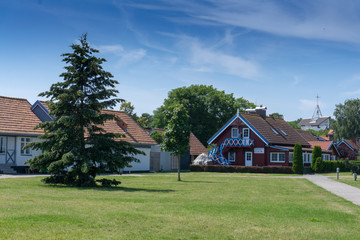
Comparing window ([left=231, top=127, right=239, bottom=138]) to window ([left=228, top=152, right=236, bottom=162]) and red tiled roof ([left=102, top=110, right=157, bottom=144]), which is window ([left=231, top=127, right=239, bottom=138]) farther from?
red tiled roof ([left=102, top=110, right=157, bottom=144])

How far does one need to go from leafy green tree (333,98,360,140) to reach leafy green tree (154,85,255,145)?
25.1 meters

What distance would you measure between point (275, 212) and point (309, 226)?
7.69ft

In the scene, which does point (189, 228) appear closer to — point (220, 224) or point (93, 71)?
point (220, 224)

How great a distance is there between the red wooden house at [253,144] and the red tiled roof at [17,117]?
2560 cm

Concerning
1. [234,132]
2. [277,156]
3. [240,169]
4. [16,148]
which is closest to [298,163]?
[240,169]

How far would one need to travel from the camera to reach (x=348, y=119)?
8931 cm

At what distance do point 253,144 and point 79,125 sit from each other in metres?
34.8

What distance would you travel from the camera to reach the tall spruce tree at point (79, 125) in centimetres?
2258

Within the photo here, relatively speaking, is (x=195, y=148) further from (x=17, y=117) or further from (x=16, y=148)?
(x=16, y=148)

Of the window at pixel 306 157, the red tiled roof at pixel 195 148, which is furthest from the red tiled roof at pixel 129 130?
the window at pixel 306 157

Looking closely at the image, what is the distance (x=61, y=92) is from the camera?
23.3 metres

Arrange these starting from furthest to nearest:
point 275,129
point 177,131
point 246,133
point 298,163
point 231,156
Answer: point 275,129
point 231,156
point 246,133
point 298,163
point 177,131

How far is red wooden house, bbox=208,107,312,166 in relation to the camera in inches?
2115

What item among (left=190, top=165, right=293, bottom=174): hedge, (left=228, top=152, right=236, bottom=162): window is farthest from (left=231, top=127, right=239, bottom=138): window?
(left=190, top=165, right=293, bottom=174): hedge
